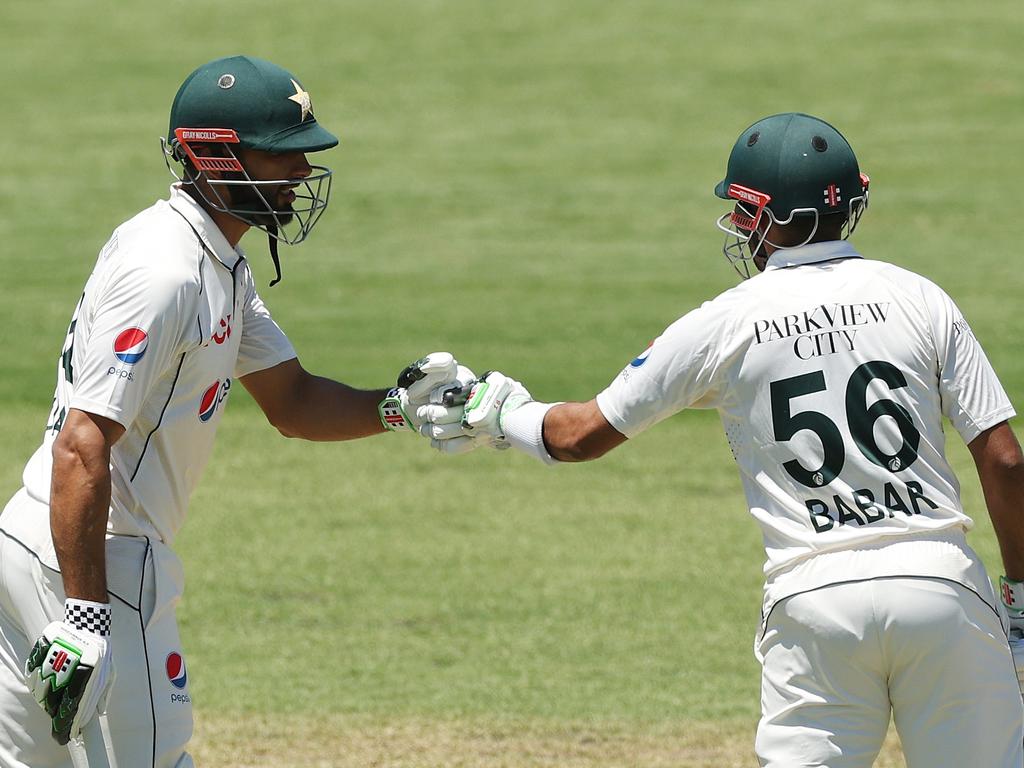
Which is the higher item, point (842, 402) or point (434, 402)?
point (842, 402)

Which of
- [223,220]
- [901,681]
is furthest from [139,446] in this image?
[901,681]

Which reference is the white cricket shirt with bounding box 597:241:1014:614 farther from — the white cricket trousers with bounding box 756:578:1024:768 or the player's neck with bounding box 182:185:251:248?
the player's neck with bounding box 182:185:251:248

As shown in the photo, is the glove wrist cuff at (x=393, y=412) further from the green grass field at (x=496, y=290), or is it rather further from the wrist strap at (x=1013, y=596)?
the wrist strap at (x=1013, y=596)

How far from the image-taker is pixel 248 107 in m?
5.00

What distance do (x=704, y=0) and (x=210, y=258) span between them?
26063 millimetres

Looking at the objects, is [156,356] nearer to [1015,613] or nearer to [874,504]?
[874,504]

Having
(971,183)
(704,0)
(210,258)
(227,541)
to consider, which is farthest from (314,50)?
(210,258)

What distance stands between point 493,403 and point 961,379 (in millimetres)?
1619

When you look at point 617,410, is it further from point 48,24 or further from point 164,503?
point 48,24

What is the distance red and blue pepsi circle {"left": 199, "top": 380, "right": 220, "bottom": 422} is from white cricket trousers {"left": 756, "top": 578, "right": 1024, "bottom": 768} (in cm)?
175

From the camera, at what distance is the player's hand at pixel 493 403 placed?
18.3ft

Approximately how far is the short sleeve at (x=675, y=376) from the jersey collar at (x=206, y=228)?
1173 millimetres

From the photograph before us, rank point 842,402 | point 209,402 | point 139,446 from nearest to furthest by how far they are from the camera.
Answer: point 842,402, point 139,446, point 209,402

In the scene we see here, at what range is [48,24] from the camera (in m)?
29.3
